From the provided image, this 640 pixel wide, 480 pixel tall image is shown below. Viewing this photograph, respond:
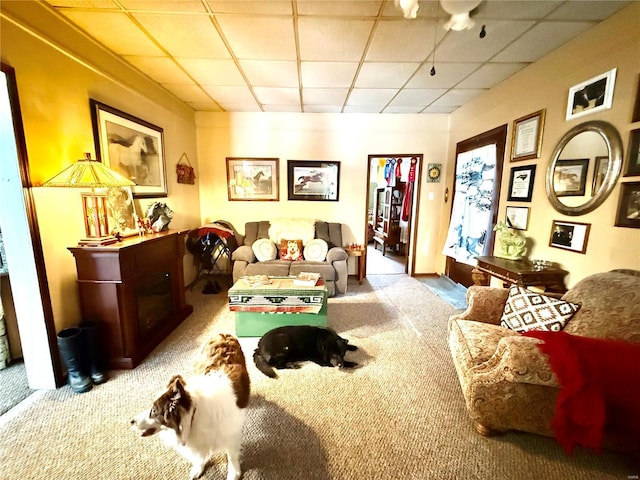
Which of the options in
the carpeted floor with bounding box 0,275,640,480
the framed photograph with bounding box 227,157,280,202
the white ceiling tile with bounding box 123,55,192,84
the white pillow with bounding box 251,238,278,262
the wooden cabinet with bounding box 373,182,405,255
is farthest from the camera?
the wooden cabinet with bounding box 373,182,405,255

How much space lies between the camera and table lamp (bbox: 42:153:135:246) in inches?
62.1

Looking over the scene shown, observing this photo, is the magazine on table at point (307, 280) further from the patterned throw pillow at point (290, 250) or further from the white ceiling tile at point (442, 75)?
the white ceiling tile at point (442, 75)

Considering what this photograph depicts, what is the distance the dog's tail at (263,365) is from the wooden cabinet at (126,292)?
0.94 meters

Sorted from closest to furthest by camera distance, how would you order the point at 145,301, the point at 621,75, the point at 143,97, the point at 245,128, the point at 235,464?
1. the point at 235,464
2. the point at 621,75
3. the point at 145,301
4. the point at 143,97
5. the point at 245,128

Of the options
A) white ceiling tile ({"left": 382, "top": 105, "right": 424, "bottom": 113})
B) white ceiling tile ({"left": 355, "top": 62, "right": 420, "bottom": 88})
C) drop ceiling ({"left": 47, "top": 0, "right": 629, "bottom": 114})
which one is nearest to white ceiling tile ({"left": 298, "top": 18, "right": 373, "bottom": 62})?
drop ceiling ({"left": 47, "top": 0, "right": 629, "bottom": 114})

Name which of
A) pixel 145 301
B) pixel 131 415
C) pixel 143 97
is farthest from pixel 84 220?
pixel 143 97

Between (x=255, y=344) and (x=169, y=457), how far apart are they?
3.40 feet

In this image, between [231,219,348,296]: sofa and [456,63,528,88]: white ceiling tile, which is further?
[231,219,348,296]: sofa

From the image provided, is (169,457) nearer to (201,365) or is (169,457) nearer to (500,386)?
(201,365)

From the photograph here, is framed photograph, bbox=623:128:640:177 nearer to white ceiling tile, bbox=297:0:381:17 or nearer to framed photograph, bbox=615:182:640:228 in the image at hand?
framed photograph, bbox=615:182:640:228

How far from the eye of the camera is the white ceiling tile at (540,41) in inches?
73.9

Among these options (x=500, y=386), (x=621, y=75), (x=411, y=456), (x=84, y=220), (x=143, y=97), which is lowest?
(x=411, y=456)

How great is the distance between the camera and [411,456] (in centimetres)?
128

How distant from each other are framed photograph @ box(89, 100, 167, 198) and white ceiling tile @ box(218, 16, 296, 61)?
4.07ft
